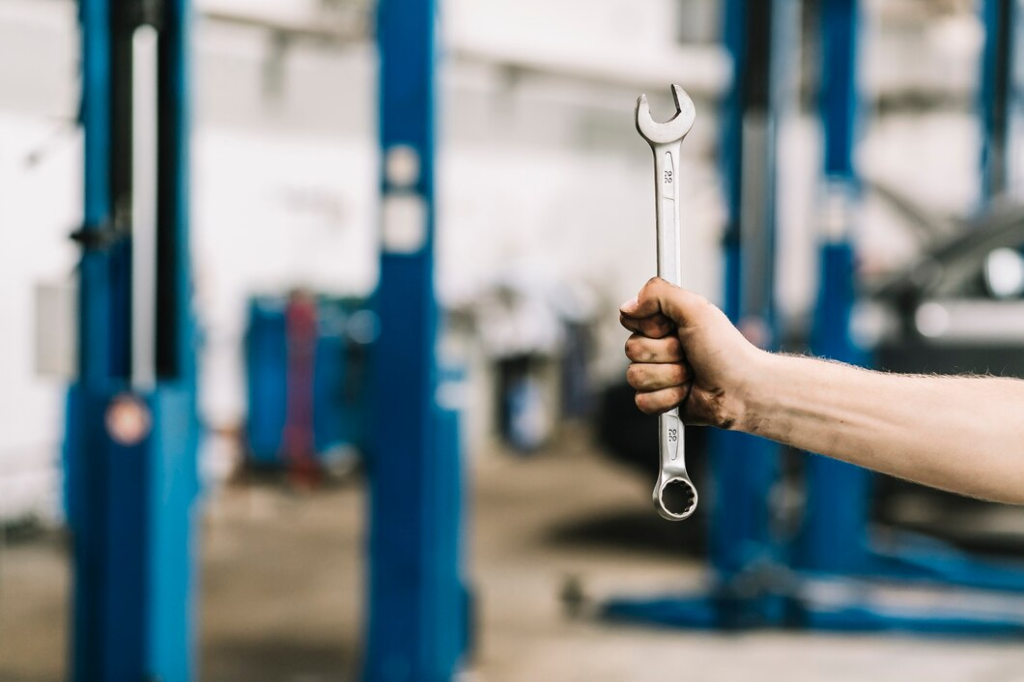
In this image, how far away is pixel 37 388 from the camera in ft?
19.5

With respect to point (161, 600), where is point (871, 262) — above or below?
above

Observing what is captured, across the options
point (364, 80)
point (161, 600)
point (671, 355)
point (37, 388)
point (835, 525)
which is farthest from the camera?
point (364, 80)

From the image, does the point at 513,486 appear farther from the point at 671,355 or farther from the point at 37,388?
the point at 671,355

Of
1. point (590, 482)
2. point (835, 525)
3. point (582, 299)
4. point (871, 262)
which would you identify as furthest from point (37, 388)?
point (871, 262)

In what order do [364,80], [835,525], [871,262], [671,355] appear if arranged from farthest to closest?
[871,262] < [364,80] < [835,525] < [671,355]

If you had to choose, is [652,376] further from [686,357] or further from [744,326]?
[744,326]

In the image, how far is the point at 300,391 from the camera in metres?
7.07

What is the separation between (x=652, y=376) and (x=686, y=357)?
0.05m

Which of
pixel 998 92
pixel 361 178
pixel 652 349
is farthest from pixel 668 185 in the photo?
pixel 361 178

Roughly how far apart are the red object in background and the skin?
5798mm

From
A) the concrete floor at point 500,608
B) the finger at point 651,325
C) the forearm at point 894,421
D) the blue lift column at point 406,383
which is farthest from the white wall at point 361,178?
the forearm at point 894,421

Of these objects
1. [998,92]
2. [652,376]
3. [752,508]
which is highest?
[998,92]

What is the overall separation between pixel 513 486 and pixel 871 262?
3672 millimetres

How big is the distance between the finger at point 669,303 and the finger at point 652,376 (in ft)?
0.19
